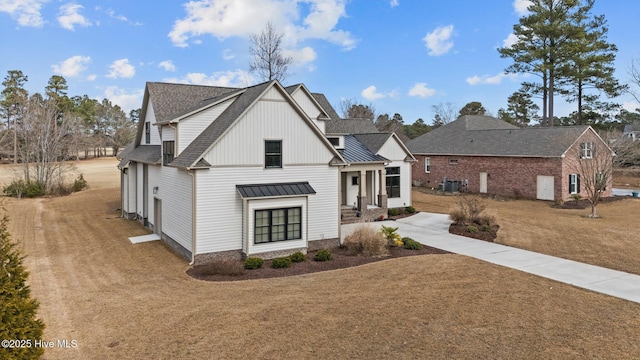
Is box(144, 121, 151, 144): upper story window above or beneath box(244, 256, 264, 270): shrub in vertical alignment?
above

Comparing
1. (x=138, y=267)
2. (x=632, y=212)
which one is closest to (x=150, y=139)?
(x=138, y=267)

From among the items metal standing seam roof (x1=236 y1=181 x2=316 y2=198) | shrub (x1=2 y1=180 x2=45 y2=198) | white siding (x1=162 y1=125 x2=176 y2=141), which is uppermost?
white siding (x1=162 y1=125 x2=176 y2=141)

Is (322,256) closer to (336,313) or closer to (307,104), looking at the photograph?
Answer: (336,313)

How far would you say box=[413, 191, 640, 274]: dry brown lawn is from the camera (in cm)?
1495

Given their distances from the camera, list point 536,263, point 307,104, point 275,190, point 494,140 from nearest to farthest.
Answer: point 536,263 → point 275,190 → point 307,104 → point 494,140

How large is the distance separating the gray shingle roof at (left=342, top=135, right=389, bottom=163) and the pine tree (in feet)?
58.9

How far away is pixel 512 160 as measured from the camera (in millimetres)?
32312

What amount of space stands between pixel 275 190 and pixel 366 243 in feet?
13.9

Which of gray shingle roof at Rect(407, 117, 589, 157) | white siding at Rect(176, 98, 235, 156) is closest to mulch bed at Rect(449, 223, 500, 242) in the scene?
white siding at Rect(176, 98, 235, 156)

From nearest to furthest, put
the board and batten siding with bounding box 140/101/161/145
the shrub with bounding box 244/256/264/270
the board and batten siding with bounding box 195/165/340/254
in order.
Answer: the shrub with bounding box 244/256/264/270 → the board and batten siding with bounding box 195/165/340/254 → the board and batten siding with bounding box 140/101/161/145

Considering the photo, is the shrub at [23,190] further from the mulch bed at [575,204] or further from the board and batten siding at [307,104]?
the mulch bed at [575,204]

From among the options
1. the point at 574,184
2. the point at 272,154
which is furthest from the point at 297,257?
the point at 574,184

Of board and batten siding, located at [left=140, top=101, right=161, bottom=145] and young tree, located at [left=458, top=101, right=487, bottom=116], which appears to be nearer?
board and batten siding, located at [left=140, top=101, right=161, bottom=145]

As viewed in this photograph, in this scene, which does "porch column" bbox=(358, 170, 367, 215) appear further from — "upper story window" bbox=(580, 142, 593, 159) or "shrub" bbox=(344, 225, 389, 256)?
"upper story window" bbox=(580, 142, 593, 159)
